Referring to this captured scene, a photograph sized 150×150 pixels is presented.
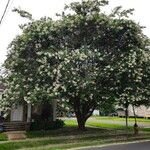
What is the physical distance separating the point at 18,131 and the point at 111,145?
1013 cm

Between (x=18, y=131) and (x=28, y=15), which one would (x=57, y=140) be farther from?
(x=28, y=15)

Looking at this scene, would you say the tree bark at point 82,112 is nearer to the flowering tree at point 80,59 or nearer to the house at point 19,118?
the flowering tree at point 80,59

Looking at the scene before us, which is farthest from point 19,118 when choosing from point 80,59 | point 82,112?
point 80,59

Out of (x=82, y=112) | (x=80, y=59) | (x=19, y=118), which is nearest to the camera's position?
(x=80, y=59)

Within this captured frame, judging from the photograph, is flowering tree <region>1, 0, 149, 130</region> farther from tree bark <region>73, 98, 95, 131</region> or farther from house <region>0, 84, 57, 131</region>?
house <region>0, 84, 57, 131</region>

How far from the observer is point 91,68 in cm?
2470

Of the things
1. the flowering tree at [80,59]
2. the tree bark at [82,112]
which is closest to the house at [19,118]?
the tree bark at [82,112]

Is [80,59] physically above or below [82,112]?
above

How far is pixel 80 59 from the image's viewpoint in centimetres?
2381

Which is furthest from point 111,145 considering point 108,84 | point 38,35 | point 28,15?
point 28,15

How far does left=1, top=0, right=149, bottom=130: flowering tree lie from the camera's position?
23.8m

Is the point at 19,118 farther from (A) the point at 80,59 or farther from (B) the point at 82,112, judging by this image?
(A) the point at 80,59

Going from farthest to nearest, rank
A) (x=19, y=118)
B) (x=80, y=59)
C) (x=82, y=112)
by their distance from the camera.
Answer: (x=19, y=118) < (x=82, y=112) < (x=80, y=59)

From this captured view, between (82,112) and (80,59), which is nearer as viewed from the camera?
(80,59)
